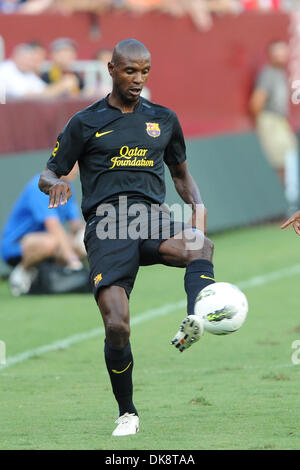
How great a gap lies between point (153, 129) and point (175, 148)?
31 cm

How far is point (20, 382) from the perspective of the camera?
834 cm

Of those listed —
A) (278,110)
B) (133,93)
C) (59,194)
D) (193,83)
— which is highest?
(133,93)

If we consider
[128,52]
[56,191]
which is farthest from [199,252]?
[128,52]

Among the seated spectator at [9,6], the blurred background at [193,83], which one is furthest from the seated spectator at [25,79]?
the seated spectator at [9,6]

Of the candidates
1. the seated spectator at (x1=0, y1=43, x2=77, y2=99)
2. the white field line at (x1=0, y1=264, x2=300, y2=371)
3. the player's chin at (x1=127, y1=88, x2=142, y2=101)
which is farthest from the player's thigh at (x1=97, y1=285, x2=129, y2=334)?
the seated spectator at (x1=0, y1=43, x2=77, y2=99)

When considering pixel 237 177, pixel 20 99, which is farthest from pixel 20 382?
pixel 237 177

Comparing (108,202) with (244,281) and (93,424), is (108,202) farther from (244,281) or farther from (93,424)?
(244,281)

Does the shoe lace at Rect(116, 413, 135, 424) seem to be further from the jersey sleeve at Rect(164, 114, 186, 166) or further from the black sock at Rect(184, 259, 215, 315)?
the jersey sleeve at Rect(164, 114, 186, 166)

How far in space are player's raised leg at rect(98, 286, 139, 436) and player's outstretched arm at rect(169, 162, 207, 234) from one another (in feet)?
2.51

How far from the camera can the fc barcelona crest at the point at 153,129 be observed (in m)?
6.70

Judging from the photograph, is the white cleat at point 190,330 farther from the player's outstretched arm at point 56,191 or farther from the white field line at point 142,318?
the white field line at point 142,318

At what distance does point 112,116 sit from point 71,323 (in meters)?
4.59

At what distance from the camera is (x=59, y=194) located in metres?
6.38

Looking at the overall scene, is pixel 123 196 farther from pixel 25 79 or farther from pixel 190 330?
pixel 25 79
